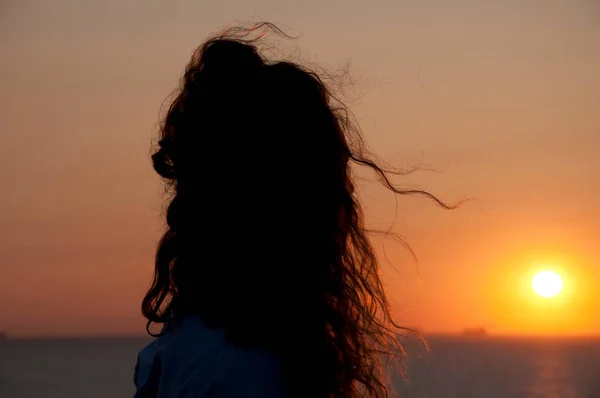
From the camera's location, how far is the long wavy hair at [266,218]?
2312mm

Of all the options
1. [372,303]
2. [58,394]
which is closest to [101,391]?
[58,394]

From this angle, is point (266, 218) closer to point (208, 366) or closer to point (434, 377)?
point (208, 366)

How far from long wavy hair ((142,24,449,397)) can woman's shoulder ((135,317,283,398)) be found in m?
0.04

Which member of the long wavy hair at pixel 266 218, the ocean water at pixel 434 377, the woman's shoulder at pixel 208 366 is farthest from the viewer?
the ocean water at pixel 434 377

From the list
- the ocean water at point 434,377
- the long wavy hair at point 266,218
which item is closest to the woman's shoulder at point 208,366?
the long wavy hair at point 266,218

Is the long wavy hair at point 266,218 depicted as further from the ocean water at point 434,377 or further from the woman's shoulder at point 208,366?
the ocean water at point 434,377

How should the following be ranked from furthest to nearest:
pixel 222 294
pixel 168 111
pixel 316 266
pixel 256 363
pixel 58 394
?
pixel 58 394 < pixel 168 111 < pixel 316 266 < pixel 222 294 < pixel 256 363

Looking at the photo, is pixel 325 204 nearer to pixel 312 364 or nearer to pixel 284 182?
pixel 284 182

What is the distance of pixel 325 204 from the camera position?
2506 mm

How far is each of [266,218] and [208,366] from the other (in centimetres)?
42

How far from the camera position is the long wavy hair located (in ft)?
7.59

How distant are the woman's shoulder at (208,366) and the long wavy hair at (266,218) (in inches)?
1.6

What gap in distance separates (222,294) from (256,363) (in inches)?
8.6

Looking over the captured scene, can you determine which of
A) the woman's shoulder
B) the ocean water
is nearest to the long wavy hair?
the woman's shoulder
